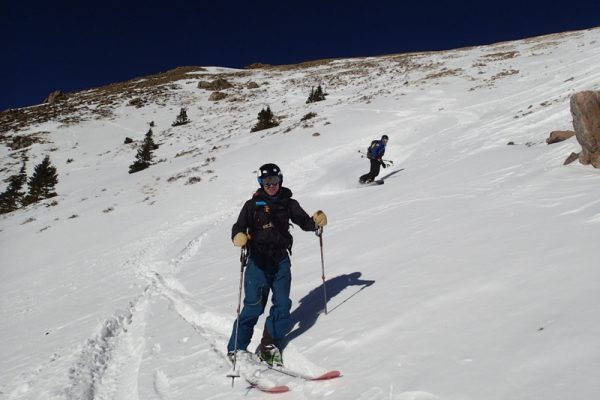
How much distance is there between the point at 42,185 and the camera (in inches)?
1145

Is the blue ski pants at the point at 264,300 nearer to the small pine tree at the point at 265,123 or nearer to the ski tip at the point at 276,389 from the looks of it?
the ski tip at the point at 276,389

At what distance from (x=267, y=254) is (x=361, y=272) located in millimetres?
1983

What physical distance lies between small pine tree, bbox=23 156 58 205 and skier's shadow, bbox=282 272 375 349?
26.4 metres

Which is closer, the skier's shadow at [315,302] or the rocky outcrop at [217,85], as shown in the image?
the skier's shadow at [315,302]

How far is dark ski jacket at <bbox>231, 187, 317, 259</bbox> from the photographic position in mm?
4945

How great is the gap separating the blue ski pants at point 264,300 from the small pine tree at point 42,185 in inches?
1060

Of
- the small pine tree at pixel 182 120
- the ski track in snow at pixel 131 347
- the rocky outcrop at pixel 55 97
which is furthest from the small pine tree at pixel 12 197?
the rocky outcrop at pixel 55 97

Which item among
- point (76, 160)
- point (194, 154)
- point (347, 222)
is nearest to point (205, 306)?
point (347, 222)

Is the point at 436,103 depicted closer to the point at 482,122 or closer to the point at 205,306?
the point at 482,122

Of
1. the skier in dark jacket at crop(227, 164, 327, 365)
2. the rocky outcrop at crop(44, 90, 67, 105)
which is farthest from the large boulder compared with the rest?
the rocky outcrop at crop(44, 90, 67, 105)

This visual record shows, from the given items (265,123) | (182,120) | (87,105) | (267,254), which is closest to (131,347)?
(267,254)

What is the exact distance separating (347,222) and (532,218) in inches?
193

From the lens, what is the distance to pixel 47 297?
9.45 m

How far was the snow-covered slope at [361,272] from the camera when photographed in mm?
3307
